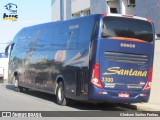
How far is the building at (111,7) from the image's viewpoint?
76.2ft

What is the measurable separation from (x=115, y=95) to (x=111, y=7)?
16.4 m

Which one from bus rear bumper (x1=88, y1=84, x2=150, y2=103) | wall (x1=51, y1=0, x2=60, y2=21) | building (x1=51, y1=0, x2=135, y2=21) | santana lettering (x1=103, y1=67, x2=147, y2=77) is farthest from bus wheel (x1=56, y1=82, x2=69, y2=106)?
wall (x1=51, y1=0, x2=60, y2=21)

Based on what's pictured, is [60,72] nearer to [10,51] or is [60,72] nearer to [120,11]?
[10,51]

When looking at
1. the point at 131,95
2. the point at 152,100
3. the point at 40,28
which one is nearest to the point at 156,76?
the point at 152,100

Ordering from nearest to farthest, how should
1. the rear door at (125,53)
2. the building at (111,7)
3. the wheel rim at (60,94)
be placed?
1. the rear door at (125,53)
2. the wheel rim at (60,94)
3. the building at (111,7)

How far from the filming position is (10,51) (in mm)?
26281

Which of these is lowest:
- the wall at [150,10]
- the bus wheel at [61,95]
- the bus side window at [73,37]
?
the bus wheel at [61,95]

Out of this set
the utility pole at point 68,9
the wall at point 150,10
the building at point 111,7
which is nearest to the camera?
the wall at point 150,10

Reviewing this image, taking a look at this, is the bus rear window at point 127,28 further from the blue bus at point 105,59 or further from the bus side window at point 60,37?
the bus side window at point 60,37

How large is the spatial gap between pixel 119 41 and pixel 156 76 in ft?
12.3

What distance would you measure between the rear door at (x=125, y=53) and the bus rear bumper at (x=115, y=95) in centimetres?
17

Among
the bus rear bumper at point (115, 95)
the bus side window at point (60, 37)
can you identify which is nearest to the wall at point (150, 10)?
the bus side window at point (60, 37)

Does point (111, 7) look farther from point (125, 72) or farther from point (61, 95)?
point (125, 72)

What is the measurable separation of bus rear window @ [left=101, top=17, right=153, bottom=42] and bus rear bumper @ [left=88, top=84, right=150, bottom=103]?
182 centimetres
